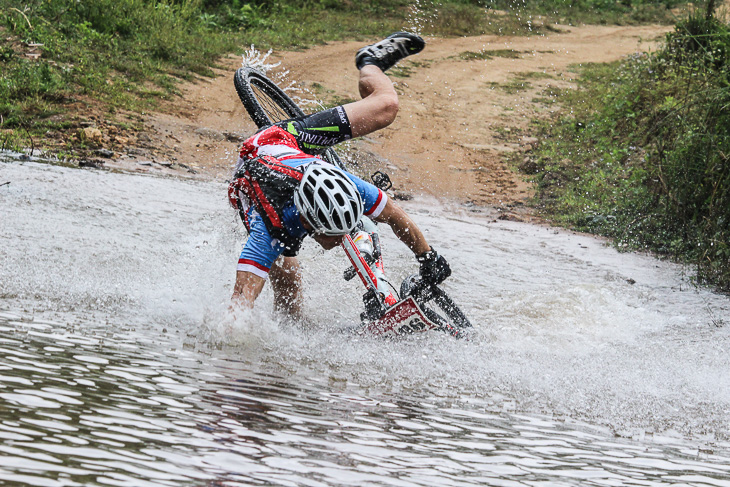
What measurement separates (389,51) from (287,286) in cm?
172

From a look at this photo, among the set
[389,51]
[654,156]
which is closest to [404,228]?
[389,51]

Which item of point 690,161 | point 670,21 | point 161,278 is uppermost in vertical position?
point 670,21

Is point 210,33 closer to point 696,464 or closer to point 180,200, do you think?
point 180,200

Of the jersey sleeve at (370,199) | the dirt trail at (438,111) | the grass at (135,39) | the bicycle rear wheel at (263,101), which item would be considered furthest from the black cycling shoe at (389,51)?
the grass at (135,39)

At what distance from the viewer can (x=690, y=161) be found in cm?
885

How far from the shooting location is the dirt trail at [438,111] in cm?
1163

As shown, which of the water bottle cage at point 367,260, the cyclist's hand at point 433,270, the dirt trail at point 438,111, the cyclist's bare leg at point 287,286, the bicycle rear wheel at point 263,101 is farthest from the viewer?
the dirt trail at point 438,111

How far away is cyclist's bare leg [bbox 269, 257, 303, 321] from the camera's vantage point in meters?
5.75

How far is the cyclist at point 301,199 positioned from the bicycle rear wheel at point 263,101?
0.56 m

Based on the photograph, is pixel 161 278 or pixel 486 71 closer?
pixel 161 278

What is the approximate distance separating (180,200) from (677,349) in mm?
4925

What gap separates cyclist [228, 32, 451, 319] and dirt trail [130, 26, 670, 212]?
187 inches

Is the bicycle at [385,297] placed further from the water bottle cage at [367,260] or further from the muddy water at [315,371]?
the muddy water at [315,371]

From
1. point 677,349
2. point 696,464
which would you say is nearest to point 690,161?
point 677,349
